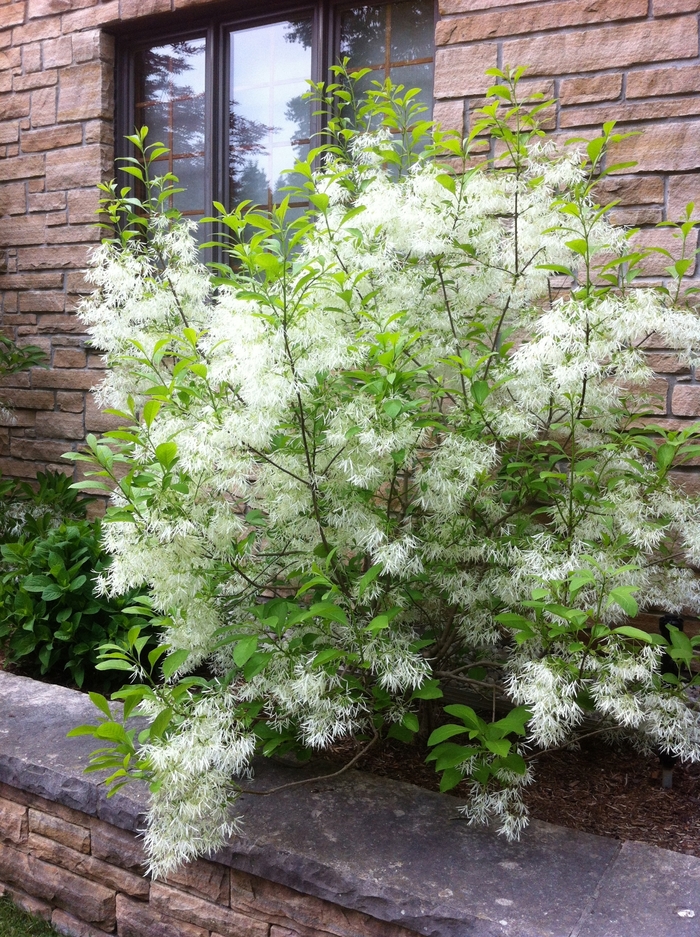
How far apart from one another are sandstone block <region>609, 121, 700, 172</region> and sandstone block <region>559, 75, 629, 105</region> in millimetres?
168

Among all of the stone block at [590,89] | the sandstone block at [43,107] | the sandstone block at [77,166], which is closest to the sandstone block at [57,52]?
the sandstone block at [43,107]

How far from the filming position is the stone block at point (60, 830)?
211 cm

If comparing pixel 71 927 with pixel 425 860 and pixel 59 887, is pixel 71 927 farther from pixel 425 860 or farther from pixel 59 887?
pixel 425 860

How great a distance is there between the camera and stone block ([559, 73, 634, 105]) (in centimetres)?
260

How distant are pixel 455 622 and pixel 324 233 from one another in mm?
1126

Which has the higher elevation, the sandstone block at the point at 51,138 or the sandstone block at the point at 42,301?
the sandstone block at the point at 51,138

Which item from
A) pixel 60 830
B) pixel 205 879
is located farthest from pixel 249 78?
pixel 205 879

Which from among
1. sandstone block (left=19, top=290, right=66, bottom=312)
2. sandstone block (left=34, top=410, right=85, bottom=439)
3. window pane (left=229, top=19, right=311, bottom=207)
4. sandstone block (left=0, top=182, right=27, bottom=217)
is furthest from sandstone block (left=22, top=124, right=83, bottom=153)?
sandstone block (left=34, top=410, right=85, bottom=439)

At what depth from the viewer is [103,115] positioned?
145 inches

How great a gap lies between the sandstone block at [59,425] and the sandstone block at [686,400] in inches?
106

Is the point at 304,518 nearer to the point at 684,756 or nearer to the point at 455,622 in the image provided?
the point at 455,622

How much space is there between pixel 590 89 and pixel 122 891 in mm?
2799

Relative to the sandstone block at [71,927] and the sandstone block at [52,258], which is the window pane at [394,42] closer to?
A: the sandstone block at [52,258]

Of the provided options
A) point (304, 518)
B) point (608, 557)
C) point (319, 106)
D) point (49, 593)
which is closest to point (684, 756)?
point (608, 557)
